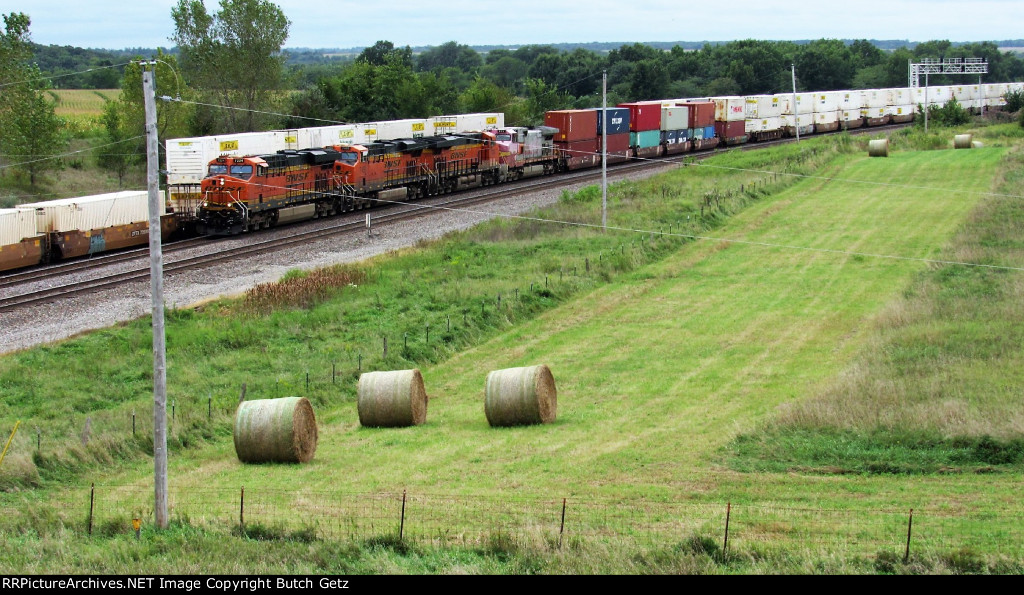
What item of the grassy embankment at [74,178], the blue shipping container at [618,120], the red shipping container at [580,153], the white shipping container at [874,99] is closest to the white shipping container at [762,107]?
the white shipping container at [874,99]

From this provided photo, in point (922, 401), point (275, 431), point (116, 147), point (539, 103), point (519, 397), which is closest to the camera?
point (275, 431)

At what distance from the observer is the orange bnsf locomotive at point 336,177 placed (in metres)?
48.7

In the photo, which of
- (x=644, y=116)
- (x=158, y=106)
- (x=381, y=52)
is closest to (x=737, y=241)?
(x=644, y=116)

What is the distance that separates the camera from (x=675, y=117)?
264 feet

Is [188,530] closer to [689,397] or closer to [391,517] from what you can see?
[391,517]

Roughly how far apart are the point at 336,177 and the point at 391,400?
34.0 metres

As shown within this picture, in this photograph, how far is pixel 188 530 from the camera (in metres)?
15.5

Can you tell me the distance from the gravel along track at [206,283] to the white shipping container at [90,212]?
2929 millimetres

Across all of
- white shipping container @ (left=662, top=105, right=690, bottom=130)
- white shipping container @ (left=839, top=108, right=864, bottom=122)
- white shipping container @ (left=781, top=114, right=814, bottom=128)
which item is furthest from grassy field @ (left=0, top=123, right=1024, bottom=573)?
white shipping container @ (left=839, top=108, right=864, bottom=122)

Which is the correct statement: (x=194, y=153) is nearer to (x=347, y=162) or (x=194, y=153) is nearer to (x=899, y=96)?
(x=347, y=162)

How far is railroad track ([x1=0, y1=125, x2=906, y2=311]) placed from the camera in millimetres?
36781

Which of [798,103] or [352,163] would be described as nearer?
[352,163]

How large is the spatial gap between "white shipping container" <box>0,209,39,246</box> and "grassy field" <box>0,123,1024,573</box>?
442 inches

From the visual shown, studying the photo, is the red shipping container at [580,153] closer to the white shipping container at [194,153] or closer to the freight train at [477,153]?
the freight train at [477,153]
